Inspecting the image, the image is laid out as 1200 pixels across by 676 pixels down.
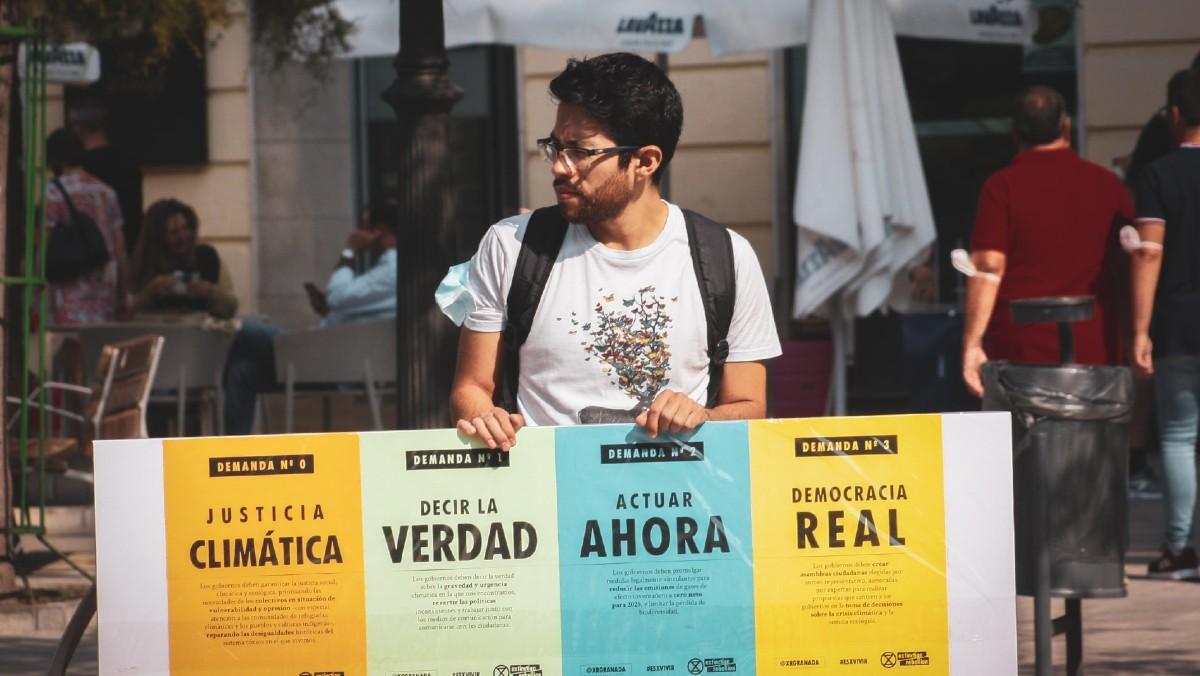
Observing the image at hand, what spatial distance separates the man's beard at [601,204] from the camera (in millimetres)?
3699

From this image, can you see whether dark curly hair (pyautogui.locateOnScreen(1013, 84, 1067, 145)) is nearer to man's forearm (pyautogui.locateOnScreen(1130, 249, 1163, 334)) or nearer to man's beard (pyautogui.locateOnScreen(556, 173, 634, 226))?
man's forearm (pyautogui.locateOnScreen(1130, 249, 1163, 334))

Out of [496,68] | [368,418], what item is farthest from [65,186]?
[496,68]

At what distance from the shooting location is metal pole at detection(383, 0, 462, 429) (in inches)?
282

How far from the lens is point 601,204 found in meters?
3.71

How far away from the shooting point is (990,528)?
3.34m

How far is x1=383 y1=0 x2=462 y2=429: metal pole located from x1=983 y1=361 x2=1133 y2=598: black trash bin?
245 centimetres

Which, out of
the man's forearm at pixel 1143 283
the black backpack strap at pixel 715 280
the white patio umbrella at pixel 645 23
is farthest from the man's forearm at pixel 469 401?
the white patio umbrella at pixel 645 23

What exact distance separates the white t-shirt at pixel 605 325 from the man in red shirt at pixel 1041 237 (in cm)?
310

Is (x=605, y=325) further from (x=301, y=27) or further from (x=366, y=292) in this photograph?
(x=366, y=292)

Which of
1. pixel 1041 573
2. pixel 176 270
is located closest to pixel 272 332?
pixel 176 270

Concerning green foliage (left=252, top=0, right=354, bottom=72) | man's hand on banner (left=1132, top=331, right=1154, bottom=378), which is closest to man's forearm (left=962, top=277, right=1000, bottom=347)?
man's hand on banner (left=1132, top=331, right=1154, bottom=378)

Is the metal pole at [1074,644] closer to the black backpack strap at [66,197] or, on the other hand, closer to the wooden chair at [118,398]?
the wooden chair at [118,398]

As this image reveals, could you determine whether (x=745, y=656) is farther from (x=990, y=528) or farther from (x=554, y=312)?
(x=554, y=312)

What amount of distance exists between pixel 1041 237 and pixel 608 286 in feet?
11.2
